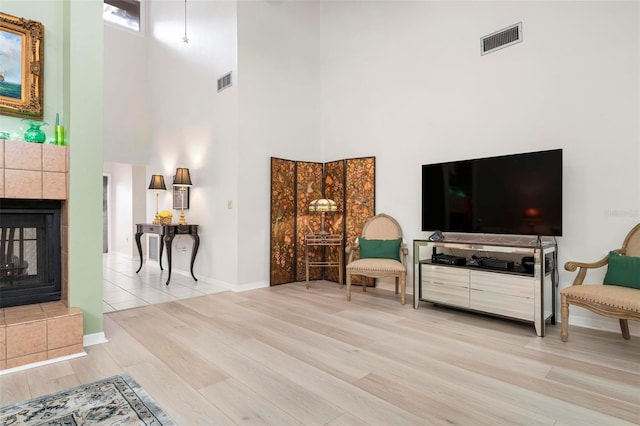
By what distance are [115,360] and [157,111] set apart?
544cm

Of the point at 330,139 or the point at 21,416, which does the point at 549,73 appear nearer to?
the point at 330,139

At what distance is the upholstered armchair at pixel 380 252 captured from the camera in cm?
388

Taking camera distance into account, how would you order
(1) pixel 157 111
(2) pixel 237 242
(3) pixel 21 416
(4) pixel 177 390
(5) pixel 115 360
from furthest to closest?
(1) pixel 157 111 < (2) pixel 237 242 < (5) pixel 115 360 < (4) pixel 177 390 < (3) pixel 21 416

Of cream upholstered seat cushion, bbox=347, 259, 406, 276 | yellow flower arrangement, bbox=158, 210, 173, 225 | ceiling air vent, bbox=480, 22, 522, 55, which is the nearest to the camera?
ceiling air vent, bbox=480, 22, 522, 55

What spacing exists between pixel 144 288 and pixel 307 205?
99.9 inches

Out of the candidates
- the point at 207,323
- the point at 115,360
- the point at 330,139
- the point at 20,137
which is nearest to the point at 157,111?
the point at 330,139

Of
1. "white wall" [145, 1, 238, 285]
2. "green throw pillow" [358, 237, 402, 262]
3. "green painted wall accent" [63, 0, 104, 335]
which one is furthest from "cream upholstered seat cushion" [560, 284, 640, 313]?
"green painted wall accent" [63, 0, 104, 335]

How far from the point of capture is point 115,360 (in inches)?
94.0

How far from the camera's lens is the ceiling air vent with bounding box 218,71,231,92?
470cm

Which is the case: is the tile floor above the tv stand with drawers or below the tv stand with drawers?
below

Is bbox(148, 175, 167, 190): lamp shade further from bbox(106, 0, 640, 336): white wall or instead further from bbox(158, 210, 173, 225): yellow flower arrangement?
A: bbox(158, 210, 173, 225): yellow flower arrangement

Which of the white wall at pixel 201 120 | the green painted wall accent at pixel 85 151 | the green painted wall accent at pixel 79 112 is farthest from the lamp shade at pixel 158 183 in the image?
the green painted wall accent at pixel 85 151

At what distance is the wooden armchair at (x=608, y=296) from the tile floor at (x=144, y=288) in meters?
3.80

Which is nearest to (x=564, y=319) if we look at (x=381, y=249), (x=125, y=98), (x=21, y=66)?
(x=381, y=249)
